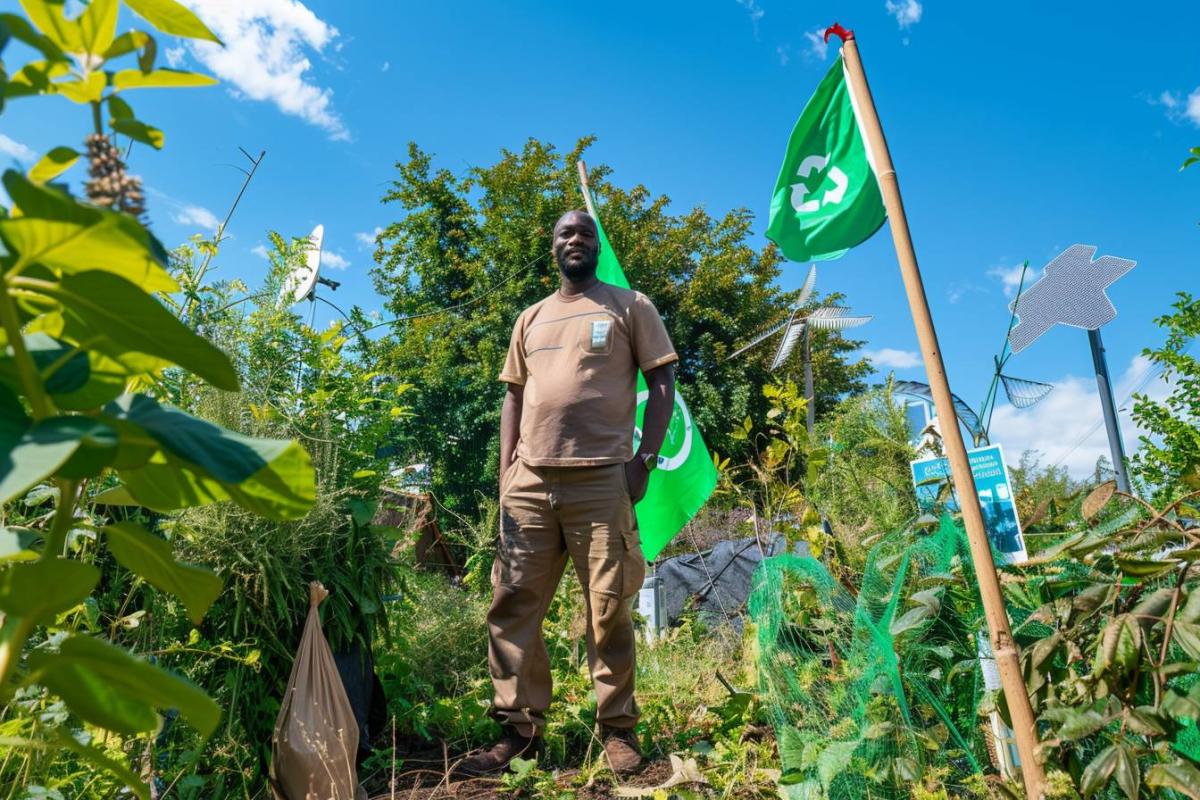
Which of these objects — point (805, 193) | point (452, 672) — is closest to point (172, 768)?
point (452, 672)

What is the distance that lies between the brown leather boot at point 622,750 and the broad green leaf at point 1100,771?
1600 millimetres

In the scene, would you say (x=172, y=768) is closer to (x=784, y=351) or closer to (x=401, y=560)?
(x=401, y=560)

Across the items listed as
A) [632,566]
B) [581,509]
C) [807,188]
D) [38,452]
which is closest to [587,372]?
[581,509]

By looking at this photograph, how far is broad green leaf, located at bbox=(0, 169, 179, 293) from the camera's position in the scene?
419 millimetres

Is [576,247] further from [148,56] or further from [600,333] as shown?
[148,56]

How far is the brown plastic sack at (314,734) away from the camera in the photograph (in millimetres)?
2258

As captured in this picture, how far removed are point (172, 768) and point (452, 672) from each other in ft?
5.35

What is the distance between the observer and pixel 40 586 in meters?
0.46

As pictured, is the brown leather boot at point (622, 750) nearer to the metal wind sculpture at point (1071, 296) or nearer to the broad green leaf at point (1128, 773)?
the broad green leaf at point (1128, 773)

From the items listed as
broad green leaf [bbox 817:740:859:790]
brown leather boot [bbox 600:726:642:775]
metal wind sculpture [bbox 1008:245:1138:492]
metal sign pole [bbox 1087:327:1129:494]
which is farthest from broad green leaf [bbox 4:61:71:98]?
metal sign pole [bbox 1087:327:1129:494]

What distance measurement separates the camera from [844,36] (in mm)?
2148

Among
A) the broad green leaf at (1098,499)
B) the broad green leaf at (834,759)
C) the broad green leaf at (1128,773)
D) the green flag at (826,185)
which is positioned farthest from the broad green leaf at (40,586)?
the green flag at (826,185)

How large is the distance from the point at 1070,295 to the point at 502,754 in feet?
9.45

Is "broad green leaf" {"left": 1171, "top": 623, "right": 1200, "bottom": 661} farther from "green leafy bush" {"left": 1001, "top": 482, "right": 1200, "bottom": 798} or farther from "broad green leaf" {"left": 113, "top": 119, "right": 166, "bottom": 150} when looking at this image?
"broad green leaf" {"left": 113, "top": 119, "right": 166, "bottom": 150}
